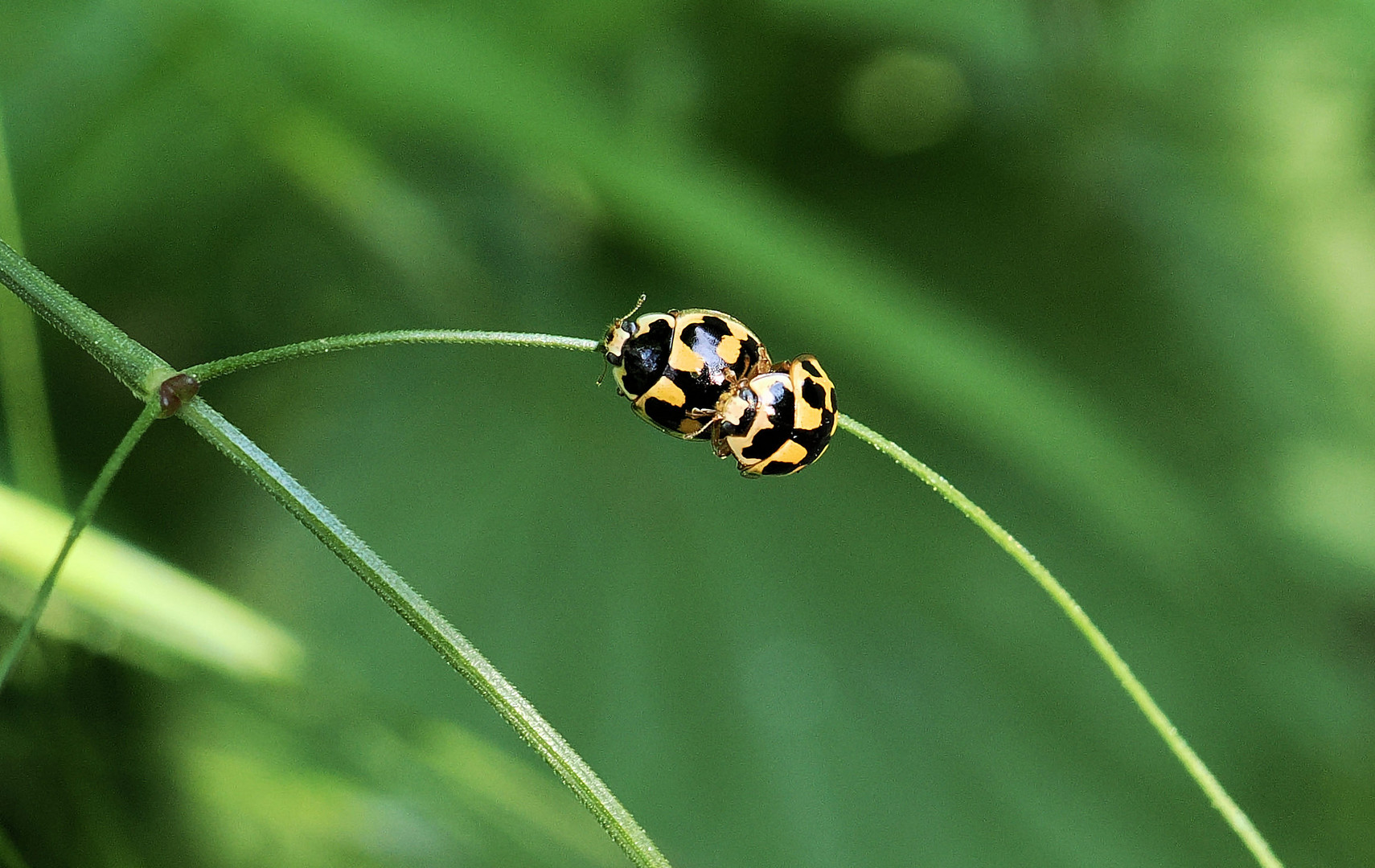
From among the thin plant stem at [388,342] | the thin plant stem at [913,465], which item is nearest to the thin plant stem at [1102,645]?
the thin plant stem at [913,465]

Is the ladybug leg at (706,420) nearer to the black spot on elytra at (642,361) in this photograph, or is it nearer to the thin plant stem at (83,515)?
the black spot on elytra at (642,361)

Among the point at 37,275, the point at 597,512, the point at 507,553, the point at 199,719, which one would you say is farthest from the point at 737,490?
the point at 37,275

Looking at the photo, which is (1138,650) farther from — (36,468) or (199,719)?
(36,468)

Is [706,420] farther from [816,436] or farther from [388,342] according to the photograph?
[388,342]

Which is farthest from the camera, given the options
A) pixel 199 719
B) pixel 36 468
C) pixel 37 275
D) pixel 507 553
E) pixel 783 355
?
pixel 783 355

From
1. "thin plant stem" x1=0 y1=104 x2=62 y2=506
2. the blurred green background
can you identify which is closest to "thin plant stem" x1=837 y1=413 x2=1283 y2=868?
the blurred green background

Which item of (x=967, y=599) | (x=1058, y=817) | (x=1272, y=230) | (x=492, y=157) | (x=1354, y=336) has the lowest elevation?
(x=1058, y=817)

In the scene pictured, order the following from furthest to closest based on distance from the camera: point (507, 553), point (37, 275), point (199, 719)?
point (507, 553), point (199, 719), point (37, 275)

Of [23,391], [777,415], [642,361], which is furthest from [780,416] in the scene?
[23,391]
